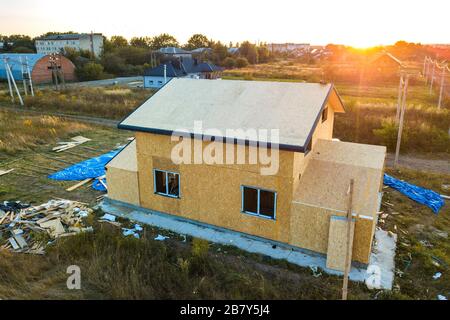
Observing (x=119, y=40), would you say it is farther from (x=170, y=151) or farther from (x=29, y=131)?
(x=170, y=151)

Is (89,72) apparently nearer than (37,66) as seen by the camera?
No

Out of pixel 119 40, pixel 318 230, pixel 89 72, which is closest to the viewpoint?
pixel 318 230

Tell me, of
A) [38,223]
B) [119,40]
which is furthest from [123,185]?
[119,40]

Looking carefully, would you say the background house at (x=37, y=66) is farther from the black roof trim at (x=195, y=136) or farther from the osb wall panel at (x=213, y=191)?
the osb wall panel at (x=213, y=191)

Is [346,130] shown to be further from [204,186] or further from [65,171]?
[65,171]

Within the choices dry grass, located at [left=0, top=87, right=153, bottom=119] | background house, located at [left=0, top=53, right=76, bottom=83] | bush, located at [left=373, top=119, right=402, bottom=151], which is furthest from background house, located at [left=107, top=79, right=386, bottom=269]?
background house, located at [left=0, top=53, right=76, bottom=83]

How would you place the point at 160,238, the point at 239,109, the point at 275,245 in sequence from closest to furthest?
the point at 275,245 → the point at 160,238 → the point at 239,109

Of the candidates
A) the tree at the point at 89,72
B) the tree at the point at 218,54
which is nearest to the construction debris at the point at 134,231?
the tree at the point at 89,72
